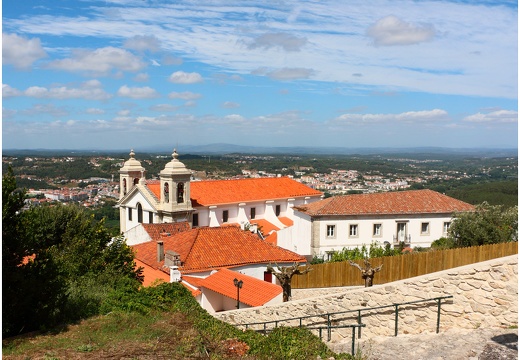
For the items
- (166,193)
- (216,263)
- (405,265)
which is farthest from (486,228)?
(166,193)

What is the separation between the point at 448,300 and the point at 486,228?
17.0 metres

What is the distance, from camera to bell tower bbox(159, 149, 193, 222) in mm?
37031

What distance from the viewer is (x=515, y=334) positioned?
9547 millimetres

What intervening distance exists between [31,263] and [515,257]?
427 inches

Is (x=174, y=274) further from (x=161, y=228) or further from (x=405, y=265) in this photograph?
(x=161, y=228)

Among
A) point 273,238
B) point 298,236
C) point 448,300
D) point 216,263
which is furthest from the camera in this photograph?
point 273,238

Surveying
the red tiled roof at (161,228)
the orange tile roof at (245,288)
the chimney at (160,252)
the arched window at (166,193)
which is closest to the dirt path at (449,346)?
the orange tile roof at (245,288)

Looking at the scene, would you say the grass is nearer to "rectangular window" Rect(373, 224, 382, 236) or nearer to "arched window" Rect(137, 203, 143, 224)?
"rectangular window" Rect(373, 224, 382, 236)

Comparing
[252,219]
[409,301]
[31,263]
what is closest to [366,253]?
[252,219]

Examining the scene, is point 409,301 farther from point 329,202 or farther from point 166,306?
point 329,202

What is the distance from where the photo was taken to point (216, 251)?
24328mm

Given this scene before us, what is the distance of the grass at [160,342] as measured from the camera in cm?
847

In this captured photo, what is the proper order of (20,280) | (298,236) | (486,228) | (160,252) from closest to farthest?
(20,280), (160,252), (486,228), (298,236)

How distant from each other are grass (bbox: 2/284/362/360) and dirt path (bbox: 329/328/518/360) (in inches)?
49.5
